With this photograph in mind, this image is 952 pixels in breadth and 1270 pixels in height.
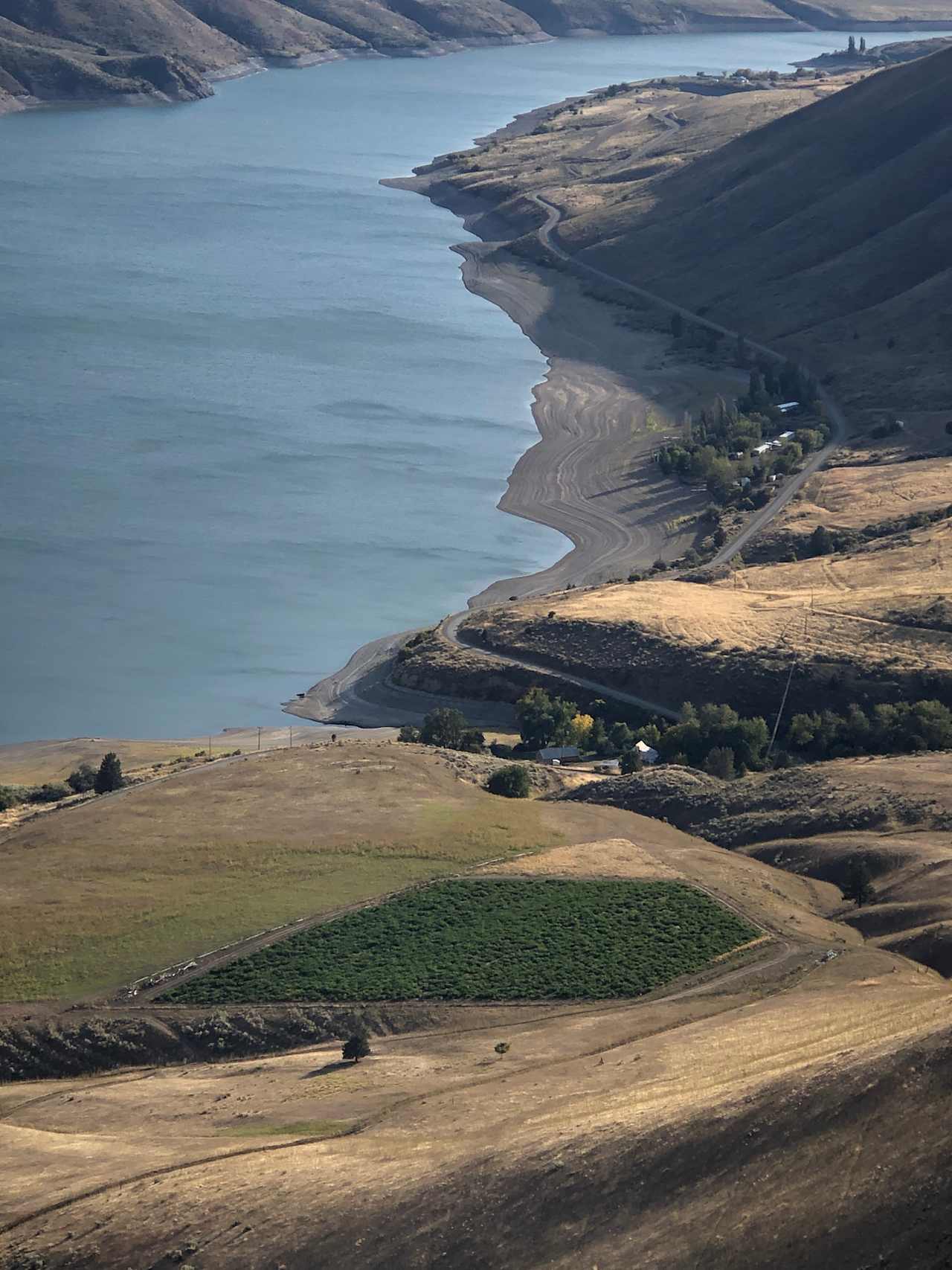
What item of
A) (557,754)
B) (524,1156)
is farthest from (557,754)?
(524,1156)

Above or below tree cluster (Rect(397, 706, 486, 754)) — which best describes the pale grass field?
above

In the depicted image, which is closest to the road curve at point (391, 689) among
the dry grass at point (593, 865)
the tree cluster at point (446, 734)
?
the tree cluster at point (446, 734)

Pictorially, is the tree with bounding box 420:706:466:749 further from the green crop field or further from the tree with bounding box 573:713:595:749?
the green crop field

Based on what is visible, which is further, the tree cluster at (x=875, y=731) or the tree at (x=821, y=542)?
the tree at (x=821, y=542)

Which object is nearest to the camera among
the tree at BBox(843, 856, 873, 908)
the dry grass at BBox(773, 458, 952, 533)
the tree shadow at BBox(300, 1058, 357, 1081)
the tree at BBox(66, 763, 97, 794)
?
the tree shadow at BBox(300, 1058, 357, 1081)

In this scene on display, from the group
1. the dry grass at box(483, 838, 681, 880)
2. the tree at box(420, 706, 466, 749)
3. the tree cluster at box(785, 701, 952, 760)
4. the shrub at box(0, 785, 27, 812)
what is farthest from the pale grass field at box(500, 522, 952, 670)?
the shrub at box(0, 785, 27, 812)

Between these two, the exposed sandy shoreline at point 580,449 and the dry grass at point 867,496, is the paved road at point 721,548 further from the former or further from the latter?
the exposed sandy shoreline at point 580,449

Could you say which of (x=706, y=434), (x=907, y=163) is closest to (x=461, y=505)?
(x=706, y=434)
